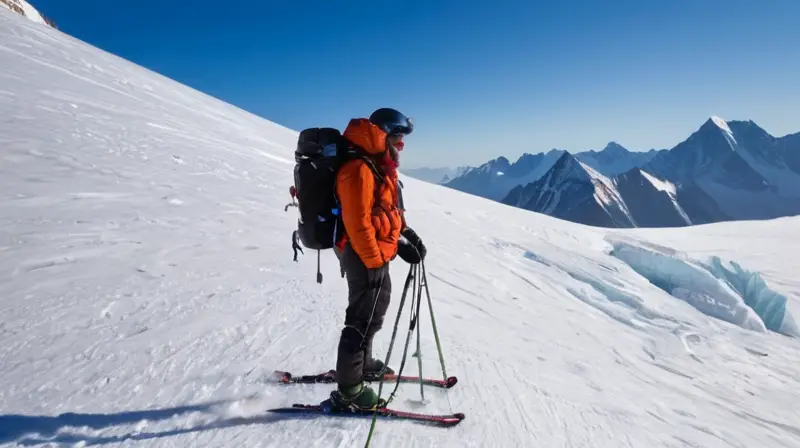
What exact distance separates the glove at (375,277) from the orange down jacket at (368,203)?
3.5 inches

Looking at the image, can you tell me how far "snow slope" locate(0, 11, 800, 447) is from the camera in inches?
133

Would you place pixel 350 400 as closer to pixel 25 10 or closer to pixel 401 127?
pixel 401 127

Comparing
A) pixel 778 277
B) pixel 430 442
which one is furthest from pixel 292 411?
pixel 778 277

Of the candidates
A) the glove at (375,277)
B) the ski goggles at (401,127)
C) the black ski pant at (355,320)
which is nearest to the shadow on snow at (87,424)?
the black ski pant at (355,320)

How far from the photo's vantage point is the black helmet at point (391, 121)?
11.7ft

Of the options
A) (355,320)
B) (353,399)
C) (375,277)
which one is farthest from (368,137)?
(353,399)

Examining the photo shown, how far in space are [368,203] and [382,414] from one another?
6.25ft

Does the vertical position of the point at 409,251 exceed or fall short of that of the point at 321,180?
it falls short

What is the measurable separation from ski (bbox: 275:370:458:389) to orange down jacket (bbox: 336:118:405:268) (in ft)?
4.33

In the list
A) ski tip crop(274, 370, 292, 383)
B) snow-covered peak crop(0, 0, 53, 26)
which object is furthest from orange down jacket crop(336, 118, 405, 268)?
snow-covered peak crop(0, 0, 53, 26)

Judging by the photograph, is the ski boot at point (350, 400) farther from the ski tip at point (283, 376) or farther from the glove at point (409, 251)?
the glove at point (409, 251)

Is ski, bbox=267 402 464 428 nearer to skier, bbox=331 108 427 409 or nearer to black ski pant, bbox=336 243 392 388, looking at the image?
skier, bbox=331 108 427 409

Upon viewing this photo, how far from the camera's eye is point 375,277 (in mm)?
3459

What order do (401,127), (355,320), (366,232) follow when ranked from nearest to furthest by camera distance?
(366,232), (355,320), (401,127)
